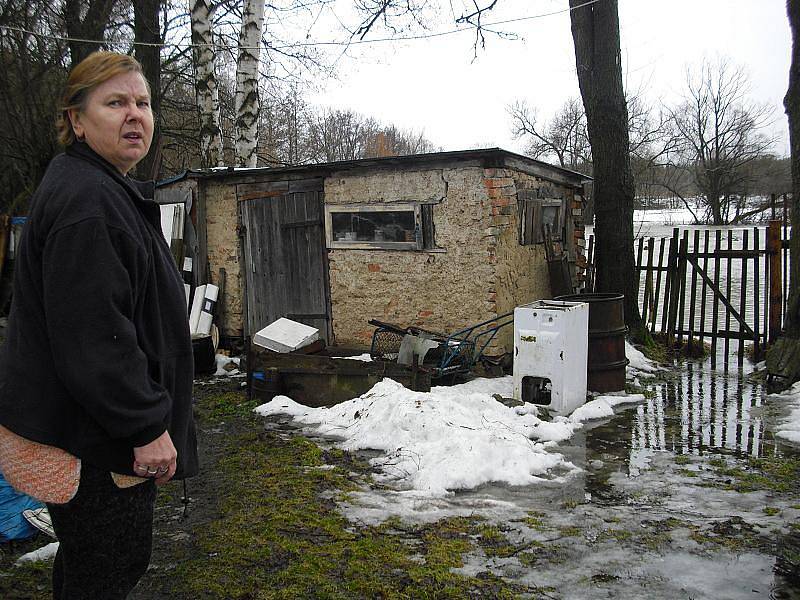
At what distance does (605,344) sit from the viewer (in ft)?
24.5

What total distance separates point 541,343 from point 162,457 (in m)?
5.32

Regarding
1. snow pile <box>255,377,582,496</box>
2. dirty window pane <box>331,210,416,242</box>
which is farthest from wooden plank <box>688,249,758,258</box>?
snow pile <box>255,377,582,496</box>

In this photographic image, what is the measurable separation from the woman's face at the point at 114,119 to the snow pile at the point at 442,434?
133 inches

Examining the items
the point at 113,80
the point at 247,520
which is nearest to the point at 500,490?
the point at 247,520

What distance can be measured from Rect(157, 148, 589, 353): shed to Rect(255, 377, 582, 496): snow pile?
184 cm

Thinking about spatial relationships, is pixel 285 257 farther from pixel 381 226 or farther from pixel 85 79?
pixel 85 79

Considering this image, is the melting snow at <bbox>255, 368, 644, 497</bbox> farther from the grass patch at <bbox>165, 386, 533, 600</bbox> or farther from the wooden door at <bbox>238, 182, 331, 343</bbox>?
the wooden door at <bbox>238, 182, 331, 343</bbox>

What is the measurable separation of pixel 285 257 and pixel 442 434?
5274 mm

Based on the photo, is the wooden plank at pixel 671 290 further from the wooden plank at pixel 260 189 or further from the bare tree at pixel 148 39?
the bare tree at pixel 148 39

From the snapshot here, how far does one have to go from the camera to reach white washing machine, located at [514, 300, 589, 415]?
6.67 metres

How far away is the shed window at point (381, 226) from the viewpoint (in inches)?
339

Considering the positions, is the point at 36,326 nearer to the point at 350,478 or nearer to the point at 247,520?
the point at 247,520

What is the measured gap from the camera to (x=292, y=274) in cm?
1003

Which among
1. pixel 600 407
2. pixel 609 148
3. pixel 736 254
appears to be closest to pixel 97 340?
pixel 600 407
